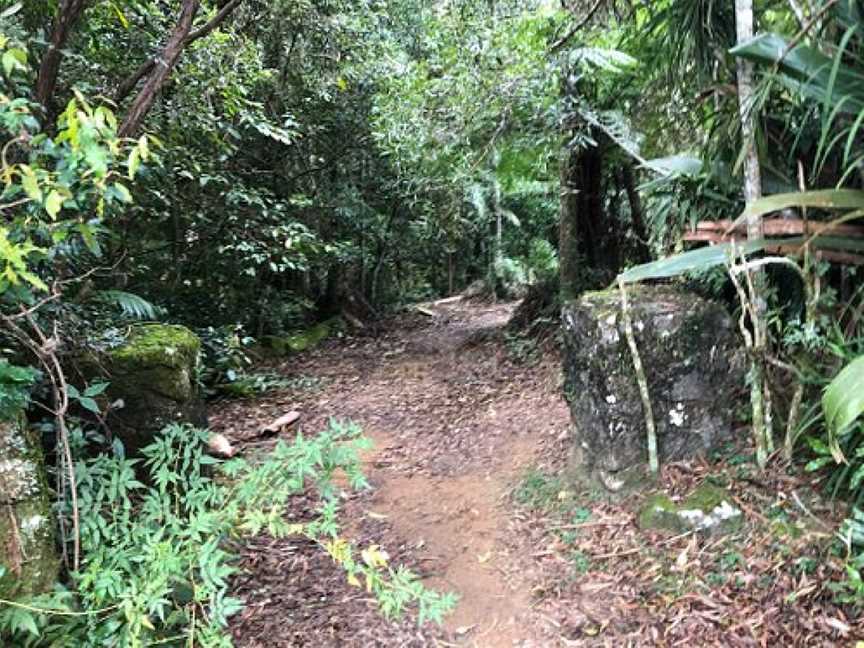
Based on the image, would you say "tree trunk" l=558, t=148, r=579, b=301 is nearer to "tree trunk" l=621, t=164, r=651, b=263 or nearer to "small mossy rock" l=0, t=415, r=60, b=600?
"tree trunk" l=621, t=164, r=651, b=263

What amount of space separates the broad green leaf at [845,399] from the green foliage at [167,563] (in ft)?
4.98

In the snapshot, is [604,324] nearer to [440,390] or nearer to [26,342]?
[26,342]

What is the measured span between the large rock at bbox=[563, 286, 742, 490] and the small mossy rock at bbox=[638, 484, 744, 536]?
0.79 feet

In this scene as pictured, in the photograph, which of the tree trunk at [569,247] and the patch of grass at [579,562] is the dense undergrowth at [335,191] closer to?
the tree trunk at [569,247]

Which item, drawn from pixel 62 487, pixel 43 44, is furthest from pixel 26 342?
pixel 43 44

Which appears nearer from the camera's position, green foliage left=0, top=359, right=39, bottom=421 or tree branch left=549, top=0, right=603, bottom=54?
green foliage left=0, top=359, right=39, bottom=421

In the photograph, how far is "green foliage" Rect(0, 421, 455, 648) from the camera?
6.77ft

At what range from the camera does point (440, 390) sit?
6293 millimetres

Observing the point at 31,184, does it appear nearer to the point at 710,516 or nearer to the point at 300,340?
the point at 710,516

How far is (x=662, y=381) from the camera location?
329 cm

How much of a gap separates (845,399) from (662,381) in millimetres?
1170

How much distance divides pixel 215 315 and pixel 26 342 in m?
5.49

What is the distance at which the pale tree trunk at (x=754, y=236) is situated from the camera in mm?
3004

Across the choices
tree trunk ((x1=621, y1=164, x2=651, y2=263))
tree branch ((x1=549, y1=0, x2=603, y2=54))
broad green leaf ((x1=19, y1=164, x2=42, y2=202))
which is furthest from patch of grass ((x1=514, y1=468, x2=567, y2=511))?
tree trunk ((x1=621, y1=164, x2=651, y2=263))
